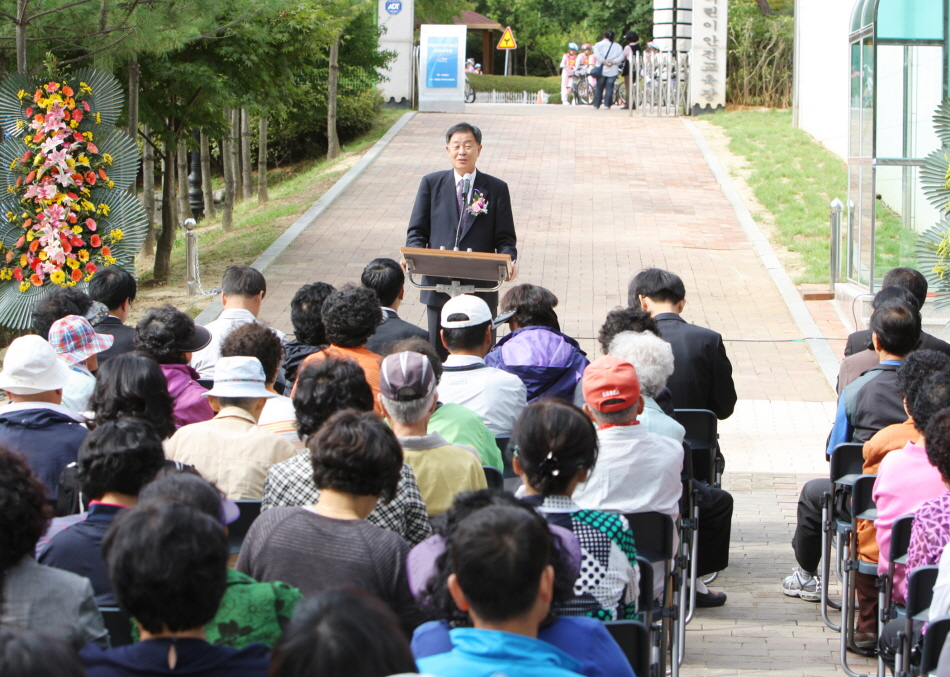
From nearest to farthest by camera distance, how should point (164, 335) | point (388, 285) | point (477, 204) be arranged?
Answer: point (164, 335), point (388, 285), point (477, 204)

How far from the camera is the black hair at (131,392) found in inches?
151

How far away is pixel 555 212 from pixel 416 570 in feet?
46.5

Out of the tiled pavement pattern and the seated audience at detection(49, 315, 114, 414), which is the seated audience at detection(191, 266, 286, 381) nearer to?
the seated audience at detection(49, 315, 114, 414)

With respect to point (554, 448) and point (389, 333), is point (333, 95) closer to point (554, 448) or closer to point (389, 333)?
point (389, 333)

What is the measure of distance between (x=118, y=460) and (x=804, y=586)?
133 inches

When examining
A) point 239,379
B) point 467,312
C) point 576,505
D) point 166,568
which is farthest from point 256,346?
point 166,568

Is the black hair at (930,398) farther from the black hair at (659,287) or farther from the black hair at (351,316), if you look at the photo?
the black hair at (351,316)

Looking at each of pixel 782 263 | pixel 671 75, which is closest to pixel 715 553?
pixel 782 263

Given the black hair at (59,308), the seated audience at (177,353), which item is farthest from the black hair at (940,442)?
the black hair at (59,308)

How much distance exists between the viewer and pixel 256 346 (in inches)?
177

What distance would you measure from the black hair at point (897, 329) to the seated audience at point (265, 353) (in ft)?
8.98

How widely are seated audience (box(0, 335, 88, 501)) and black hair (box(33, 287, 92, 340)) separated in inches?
58.4

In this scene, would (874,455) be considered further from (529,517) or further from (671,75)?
(671,75)

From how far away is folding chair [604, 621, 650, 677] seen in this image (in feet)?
9.29
